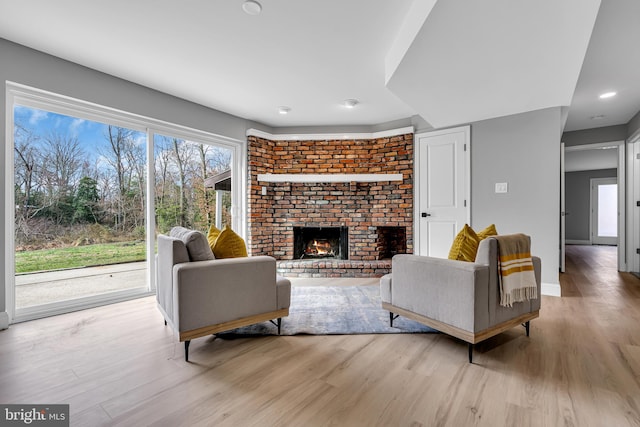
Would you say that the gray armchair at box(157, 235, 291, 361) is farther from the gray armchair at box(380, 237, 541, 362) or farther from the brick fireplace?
the brick fireplace

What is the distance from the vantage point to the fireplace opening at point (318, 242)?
5152 mm

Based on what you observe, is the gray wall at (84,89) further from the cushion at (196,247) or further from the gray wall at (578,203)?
the gray wall at (578,203)

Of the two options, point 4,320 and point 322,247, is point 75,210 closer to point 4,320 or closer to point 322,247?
point 4,320

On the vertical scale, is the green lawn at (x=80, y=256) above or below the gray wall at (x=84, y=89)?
below

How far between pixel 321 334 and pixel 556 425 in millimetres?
1502

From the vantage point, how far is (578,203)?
9.40 metres

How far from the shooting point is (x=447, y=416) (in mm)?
1469

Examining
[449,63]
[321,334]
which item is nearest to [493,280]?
[321,334]

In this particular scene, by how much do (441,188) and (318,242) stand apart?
84.2 inches

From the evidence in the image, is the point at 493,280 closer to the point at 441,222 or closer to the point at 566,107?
the point at 441,222

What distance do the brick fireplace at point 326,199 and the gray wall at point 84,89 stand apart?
106 centimetres

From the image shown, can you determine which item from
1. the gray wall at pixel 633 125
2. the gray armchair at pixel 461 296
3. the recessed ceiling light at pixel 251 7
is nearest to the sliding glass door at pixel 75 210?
the recessed ceiling light at pixel 251 7

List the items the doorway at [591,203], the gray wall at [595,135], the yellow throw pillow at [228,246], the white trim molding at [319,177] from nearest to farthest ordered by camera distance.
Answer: the yellow throw pillow at [228,246] < the white trim molding at [319,177] < the gray wall at [595,135] < the doorway at [591,203]

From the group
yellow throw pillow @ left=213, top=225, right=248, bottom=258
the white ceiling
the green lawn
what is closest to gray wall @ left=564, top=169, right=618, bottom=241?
the white ceiling
